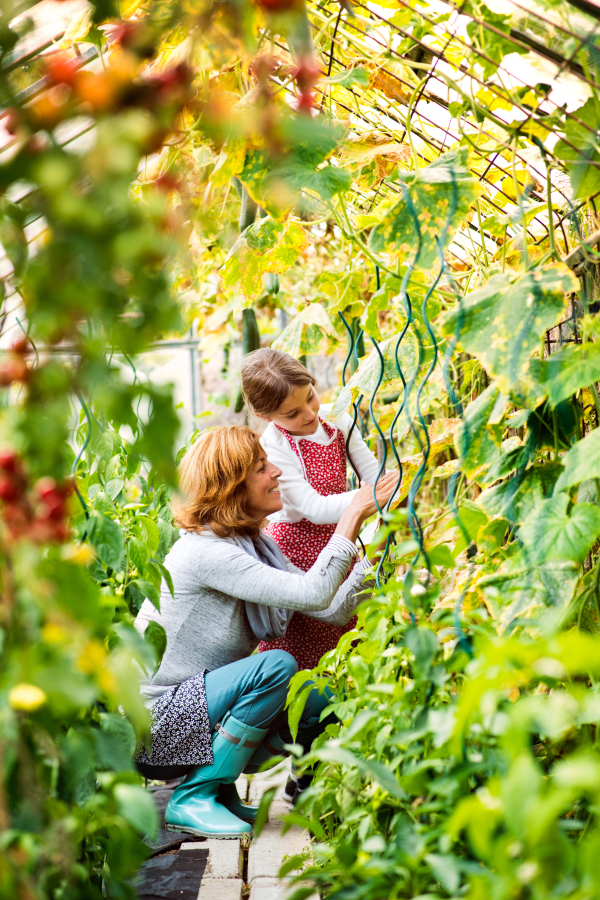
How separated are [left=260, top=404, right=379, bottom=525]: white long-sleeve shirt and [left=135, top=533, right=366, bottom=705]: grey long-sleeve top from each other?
0.21 meters

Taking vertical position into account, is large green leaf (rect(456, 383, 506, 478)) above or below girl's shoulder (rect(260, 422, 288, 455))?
above

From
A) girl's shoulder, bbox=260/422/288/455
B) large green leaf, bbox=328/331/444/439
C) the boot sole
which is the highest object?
large green leaf, bbox=328/331/444/439

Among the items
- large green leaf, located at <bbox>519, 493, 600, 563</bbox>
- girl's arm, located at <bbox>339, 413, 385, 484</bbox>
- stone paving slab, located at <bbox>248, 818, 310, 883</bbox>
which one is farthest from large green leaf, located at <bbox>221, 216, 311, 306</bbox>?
stone paving slab, located at <bbox>248, 818, 310, 883</bbox>

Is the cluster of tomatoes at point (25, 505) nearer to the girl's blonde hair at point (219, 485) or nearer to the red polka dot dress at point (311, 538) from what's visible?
the girl's blonde hair at point (219, 485)

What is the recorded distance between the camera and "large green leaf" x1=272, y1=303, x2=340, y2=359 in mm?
1987

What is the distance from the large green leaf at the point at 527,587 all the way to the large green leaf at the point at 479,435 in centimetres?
18

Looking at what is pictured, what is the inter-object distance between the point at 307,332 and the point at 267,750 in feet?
3.56

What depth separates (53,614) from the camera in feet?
1.70

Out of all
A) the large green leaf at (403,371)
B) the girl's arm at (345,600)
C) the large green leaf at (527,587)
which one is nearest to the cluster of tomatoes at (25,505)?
the large green leaf at (527,587)

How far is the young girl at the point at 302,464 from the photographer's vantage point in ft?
6.37

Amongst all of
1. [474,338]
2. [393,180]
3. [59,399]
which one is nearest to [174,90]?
[59,399]

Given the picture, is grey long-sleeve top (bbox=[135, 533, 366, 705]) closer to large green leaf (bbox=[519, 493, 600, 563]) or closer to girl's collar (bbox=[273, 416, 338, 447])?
girl's collar (bbox=[273, 416, 338, 447])

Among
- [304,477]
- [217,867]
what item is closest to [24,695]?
[217,867]

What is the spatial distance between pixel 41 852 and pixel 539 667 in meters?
0.44
